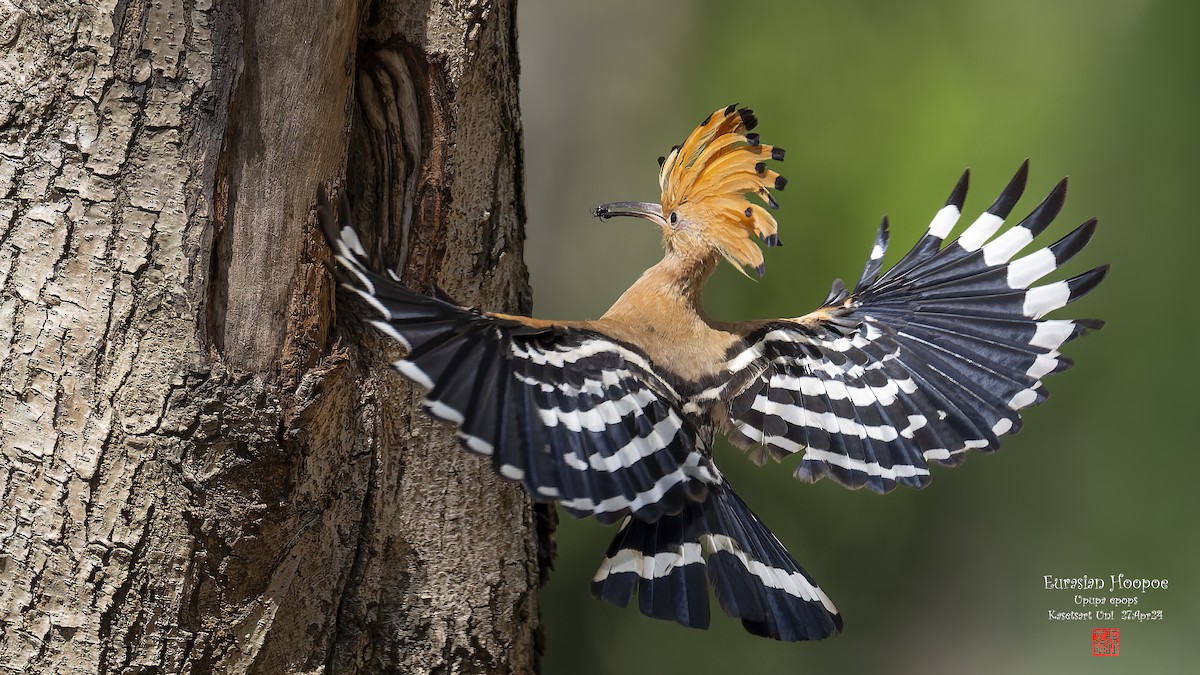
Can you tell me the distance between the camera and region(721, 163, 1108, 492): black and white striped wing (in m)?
1.73

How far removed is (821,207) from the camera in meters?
3.24

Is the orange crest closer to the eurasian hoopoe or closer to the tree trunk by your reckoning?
the eurasian hoopoe

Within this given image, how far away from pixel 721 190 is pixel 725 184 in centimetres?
1

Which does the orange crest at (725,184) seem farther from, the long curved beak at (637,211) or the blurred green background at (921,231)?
the blurred green background at (921,231)

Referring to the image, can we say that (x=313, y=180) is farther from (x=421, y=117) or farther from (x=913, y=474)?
(x=913, y=474)

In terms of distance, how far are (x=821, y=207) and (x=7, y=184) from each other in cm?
244

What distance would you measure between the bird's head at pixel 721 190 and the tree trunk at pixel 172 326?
45cm

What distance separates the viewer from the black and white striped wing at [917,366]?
1729 millimetres

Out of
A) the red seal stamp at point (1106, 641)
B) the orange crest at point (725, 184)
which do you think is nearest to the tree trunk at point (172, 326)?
the orange crest at point (725, 184)

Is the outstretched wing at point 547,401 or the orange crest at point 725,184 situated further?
the orange crest at point 725,184

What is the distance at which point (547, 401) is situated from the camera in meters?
1.43

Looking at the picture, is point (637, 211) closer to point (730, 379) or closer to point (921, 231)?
point (730, 379)

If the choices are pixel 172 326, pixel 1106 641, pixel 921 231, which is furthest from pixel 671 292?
pixel 1106 641

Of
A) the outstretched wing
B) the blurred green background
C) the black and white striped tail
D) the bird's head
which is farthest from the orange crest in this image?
the blurred green background
